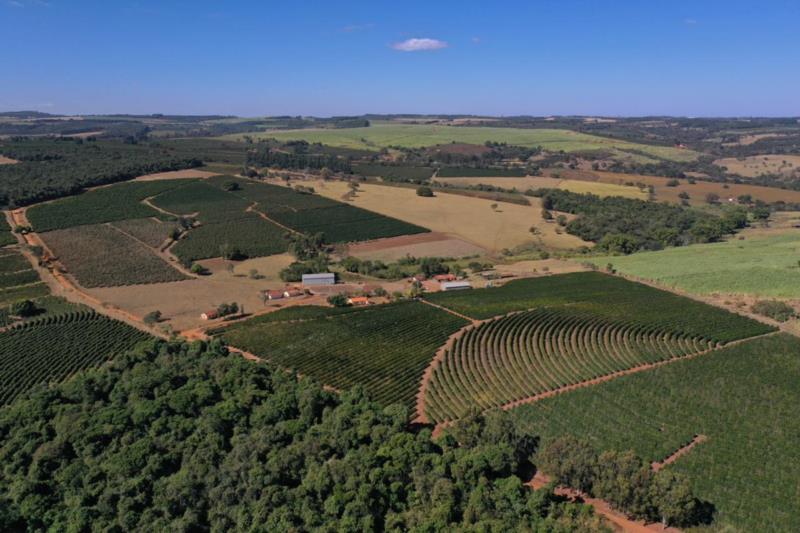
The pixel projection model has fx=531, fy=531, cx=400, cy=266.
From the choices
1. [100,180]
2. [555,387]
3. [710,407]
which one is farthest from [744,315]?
[100,180]

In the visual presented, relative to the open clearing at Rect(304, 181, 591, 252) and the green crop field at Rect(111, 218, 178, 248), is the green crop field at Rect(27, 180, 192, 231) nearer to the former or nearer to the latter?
the green crop field at Rect(111, 218, 178, 248)

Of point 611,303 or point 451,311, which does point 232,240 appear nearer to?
point 451,311

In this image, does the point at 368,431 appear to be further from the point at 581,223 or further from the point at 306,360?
the point at 581,223

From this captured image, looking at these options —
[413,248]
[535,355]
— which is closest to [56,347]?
[535,355]

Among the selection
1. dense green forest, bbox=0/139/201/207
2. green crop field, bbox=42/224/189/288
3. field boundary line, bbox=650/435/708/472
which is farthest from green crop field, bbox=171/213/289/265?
field boundary line, bbox=650/435/708/472

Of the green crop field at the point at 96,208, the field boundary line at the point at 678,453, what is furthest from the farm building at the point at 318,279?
the green crop field at the point at 96,208
